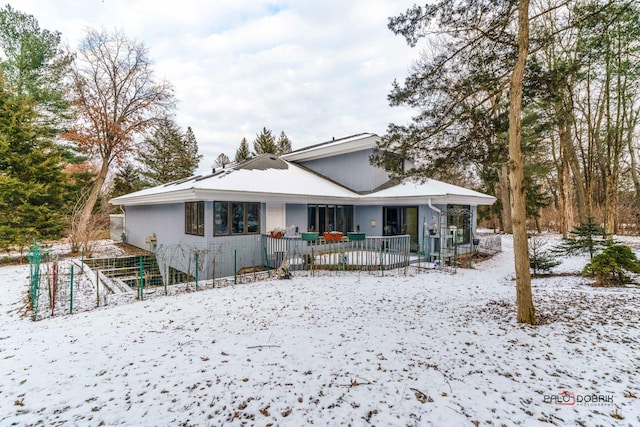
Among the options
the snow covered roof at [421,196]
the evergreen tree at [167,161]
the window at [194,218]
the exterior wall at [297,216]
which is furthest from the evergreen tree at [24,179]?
the evergreen tree at [167,161]

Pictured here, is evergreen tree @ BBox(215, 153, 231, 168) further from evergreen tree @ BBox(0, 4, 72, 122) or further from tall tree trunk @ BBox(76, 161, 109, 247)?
tall tree trunk @ BBox(76, 161, 109, 247)

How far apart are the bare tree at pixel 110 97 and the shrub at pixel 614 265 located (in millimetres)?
22958

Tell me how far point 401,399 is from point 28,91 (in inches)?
907

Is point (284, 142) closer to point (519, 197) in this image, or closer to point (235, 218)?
point (235, 218)

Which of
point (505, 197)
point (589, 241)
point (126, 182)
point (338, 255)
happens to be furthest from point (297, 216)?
point (126, 182)

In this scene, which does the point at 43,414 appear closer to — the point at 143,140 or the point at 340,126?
the point at 143,140

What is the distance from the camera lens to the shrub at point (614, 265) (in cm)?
742

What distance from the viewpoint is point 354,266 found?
10219mm

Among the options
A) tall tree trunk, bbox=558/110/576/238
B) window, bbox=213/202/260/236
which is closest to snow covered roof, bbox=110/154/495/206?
window, bbox=213/202/260/236

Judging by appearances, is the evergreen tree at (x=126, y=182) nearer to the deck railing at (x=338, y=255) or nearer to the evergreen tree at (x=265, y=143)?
the evergreen tree at (x=265, y=143)

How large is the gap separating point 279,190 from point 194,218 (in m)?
3.47

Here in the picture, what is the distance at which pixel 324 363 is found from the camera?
371 cm

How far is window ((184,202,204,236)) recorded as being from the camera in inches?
399

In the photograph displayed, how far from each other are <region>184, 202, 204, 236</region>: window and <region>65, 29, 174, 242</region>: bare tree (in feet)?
30.0
